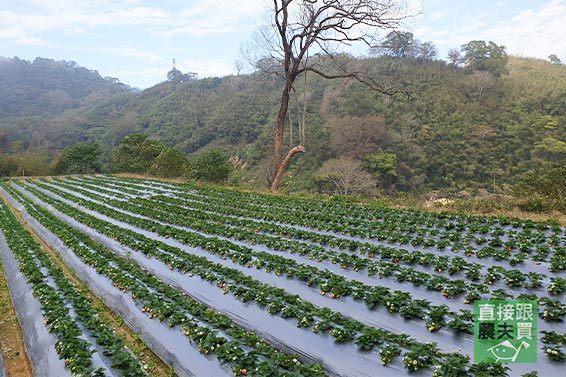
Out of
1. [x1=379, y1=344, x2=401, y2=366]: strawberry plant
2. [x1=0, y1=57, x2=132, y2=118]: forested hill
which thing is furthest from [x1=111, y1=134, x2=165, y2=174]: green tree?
[x1=0, y1=57, x2=132, y2=118]: forested hill

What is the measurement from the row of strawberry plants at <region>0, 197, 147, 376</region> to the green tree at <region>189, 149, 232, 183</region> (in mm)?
13007

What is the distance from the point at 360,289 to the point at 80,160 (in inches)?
1355

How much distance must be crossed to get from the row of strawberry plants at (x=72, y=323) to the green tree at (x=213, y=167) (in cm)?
1301

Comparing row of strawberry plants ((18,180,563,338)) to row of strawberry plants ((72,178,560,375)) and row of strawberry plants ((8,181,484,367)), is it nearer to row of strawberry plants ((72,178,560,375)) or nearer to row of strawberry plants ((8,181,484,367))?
row of strawberry plants ((8,181,484,367))

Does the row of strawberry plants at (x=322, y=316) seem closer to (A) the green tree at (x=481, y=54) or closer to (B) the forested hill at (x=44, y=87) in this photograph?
(A) the green tree at (x=481, y=54)

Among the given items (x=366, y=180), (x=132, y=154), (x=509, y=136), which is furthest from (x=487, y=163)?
(x=132, y=154)

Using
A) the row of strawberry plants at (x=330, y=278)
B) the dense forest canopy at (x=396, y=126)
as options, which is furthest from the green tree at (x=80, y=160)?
the row of strawberry plants at (x=330, y=278)

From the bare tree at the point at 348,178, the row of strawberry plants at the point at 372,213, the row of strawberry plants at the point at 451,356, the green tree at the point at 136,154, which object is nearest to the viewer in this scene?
the row of strawberry plants at the point at 451,356

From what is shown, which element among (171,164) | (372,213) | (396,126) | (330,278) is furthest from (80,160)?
(330,278)

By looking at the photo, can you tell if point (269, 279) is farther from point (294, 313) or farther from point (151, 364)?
point (151, 364)

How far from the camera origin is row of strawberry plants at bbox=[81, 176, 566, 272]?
19.2 feet

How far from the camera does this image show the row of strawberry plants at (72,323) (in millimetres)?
3873

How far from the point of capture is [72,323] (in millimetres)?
4723

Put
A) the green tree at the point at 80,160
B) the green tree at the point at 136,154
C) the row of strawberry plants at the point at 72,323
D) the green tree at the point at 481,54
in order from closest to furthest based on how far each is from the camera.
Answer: the row of strawberry plants at the point at 72,323, the green tree at the point at 136,154, the green tree at the point at 80,160, the green tree at the point at 481,54
